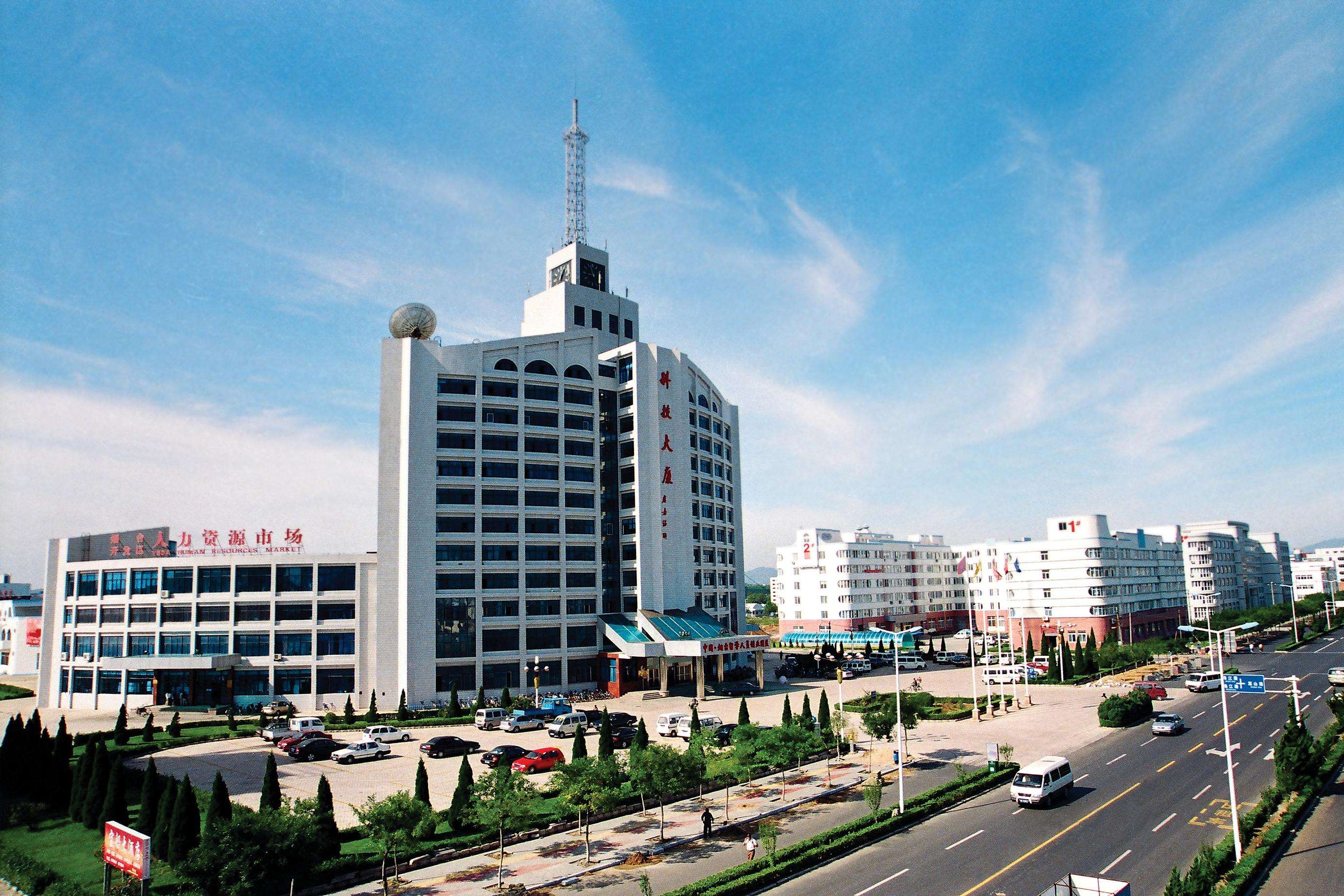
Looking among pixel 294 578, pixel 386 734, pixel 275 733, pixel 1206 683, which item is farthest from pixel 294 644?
pixel 1206 683

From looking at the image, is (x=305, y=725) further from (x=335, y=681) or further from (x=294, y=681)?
(x=294, y=681)

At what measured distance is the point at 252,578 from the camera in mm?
87188

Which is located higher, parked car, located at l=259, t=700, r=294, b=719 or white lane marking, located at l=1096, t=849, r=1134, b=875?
parked car, located at l=259, t=700, r=294, b=719

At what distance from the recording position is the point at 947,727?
69.2m

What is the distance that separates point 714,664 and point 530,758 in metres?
49.6

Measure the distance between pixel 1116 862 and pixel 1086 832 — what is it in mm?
4382

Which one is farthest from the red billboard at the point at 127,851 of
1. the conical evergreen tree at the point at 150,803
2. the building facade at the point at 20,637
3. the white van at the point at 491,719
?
the building facade at the point at 20,637

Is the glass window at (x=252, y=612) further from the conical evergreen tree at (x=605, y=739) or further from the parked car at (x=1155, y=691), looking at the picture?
the parked car at (x=1155, y=691)

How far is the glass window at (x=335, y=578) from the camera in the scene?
285 feet

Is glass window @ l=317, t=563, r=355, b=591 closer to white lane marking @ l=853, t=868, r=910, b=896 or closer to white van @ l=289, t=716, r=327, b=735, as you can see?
white van @ l=289, t=716, r=327, b=735

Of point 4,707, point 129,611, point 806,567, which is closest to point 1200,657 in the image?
point 806,567

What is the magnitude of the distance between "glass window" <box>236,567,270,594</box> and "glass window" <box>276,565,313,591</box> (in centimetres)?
112

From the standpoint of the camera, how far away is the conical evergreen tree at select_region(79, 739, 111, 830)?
45.2m

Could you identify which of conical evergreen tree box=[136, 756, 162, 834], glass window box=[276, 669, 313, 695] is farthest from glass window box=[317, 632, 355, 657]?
conical evergreen tree box=[136, 756, 162, 834]
